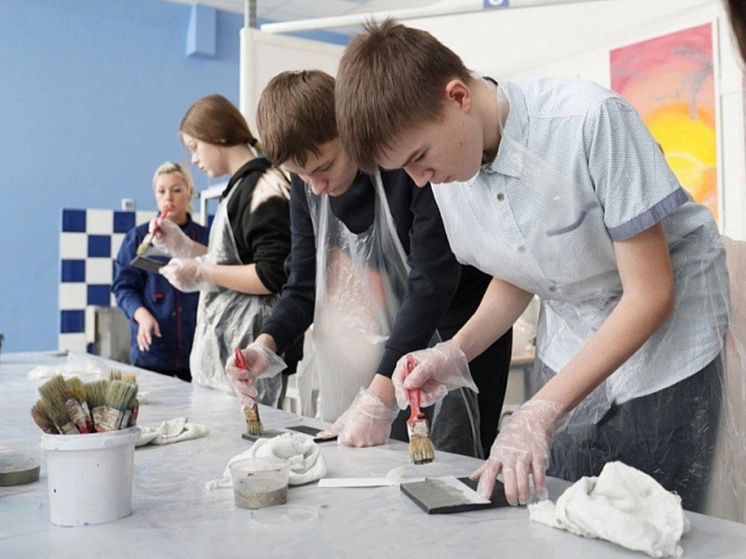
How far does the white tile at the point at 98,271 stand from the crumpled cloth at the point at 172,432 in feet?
9.22

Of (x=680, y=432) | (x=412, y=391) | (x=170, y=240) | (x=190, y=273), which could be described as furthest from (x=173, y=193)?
(x=680, y=432)

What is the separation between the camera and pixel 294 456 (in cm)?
97

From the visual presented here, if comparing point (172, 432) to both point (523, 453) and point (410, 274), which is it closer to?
point (410, 274)

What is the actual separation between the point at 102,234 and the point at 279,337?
2.67 m

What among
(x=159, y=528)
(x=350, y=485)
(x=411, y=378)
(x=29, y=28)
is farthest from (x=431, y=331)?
(x=29, y=28)

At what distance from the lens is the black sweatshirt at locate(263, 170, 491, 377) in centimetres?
126

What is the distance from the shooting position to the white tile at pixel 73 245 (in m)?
3.84

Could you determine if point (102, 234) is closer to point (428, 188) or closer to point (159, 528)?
point (428, 188)

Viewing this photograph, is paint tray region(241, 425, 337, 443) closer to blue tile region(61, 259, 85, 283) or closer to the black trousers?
the black trousers

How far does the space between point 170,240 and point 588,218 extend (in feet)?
5.35

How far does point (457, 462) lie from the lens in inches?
40.4

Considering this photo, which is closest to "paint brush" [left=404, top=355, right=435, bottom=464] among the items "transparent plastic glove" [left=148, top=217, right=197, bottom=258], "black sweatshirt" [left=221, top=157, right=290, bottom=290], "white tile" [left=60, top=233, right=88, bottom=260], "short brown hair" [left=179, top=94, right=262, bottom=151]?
"black sweatshirt" [left=221, top=157, right=290, bottom=290]

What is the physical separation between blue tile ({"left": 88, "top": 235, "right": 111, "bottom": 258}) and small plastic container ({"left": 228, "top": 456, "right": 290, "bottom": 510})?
327 cm

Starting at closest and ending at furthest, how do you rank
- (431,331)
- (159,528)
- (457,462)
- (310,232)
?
(159,528) → (457,462) → (431,331) → (310,232)
